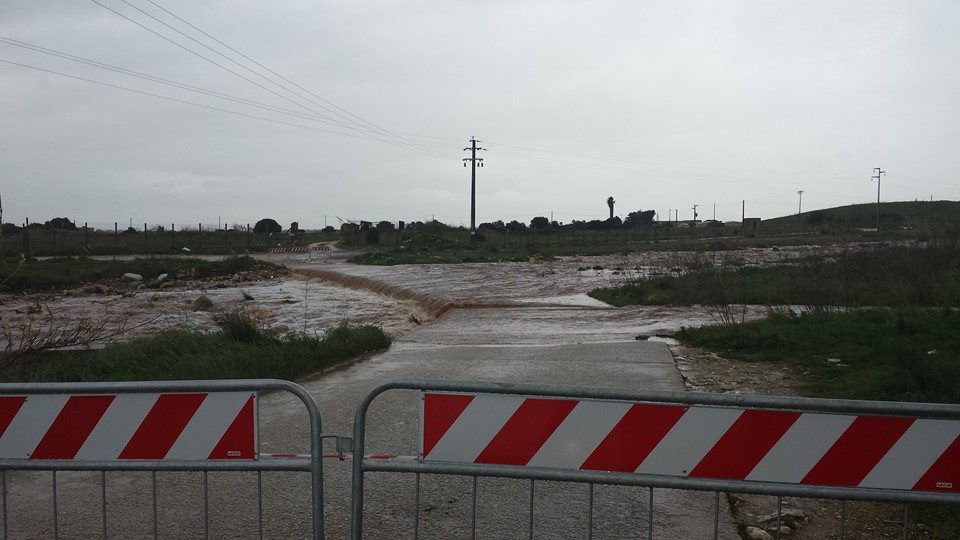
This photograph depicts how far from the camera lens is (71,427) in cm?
406

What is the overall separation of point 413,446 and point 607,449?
330 cm

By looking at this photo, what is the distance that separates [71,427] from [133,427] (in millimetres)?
334

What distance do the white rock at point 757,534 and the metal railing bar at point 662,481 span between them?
4.43ft

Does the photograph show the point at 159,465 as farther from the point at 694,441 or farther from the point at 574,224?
the point at 574,224

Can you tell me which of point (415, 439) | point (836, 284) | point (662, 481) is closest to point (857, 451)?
point (662, 481)

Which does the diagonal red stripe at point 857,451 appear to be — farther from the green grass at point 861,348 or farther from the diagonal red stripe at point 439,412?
the green grass at point 861,348

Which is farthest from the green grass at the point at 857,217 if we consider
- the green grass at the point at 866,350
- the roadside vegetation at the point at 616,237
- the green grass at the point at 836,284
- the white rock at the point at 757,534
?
the white rock at the point at 757,534

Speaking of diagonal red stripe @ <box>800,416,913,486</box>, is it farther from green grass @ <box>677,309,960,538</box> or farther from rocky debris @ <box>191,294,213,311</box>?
rocky debris @ <box>191,294,213,311</box>

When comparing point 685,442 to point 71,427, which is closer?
point 685,442

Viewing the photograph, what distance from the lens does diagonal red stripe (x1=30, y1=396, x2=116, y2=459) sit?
4031 mm

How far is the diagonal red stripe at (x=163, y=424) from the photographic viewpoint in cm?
400

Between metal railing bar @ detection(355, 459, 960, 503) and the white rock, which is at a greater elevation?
metal railing bar @ detection(355, 459, 960, 503)

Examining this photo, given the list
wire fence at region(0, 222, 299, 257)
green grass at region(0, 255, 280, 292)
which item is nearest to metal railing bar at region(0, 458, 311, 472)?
green grass at region(0, 255, 280, 292)

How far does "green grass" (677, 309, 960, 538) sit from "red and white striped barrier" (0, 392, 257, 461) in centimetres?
431
